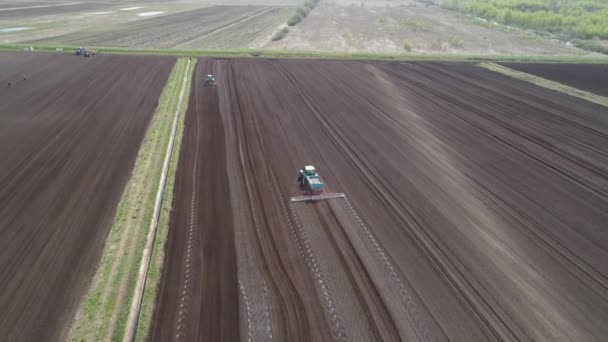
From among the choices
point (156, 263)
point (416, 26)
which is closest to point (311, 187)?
point (156, 263)

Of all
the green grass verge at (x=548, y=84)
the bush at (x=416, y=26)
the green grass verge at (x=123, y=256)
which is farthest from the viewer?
the bush at (x=416, y=26)

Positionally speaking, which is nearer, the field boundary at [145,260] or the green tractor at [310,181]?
the field boundary at [145,260]

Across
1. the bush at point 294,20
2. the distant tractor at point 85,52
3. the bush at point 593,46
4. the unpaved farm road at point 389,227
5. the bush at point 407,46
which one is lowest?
the unpaved farm road at point 389,227

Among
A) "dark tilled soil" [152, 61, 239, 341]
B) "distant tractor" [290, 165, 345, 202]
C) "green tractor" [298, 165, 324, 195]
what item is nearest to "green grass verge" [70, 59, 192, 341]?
"dark tilled soil" [152, 61, 239, 341]

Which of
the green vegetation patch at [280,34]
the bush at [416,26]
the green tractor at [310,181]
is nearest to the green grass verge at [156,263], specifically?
the green tractor at [310,181]

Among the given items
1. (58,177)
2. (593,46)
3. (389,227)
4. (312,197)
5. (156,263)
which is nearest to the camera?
(156,263)

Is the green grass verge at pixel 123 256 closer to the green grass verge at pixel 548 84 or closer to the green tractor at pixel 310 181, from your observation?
the green tractor at pixel 310 181

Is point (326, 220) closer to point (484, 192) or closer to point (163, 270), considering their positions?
point (163, 270)

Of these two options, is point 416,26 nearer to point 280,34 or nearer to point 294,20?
point 294,20
